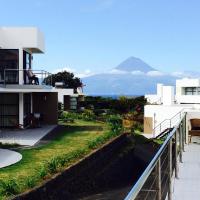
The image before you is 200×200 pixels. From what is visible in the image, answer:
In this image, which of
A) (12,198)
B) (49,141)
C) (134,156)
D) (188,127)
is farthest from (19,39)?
(12,198)

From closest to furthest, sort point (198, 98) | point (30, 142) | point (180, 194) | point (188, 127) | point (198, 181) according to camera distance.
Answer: point (180, 194)
point (198, 181)
point (188, 127)
point (30, 142)
point (198, 98)

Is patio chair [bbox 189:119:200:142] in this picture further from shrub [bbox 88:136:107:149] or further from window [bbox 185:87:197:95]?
window [bbox 185:87:197:95]

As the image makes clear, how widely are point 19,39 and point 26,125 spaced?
16.7 ft

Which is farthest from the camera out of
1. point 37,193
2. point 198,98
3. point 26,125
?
point 198,98

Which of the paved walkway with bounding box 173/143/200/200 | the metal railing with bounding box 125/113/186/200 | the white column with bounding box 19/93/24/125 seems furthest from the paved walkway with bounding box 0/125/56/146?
the metal railing with bounding box 125/113/186/200

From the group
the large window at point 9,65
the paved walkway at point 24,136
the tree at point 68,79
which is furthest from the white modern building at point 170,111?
the tree at point 68,79

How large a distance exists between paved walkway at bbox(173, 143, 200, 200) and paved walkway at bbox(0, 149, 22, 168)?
6440 mm

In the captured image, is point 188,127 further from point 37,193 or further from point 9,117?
point 9,117

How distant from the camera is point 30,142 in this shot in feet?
65.7

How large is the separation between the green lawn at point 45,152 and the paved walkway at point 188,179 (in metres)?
4.01

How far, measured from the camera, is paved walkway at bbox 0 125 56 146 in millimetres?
20250

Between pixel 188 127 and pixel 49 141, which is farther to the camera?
pixel 49 141

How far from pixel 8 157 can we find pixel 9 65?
34.4ft

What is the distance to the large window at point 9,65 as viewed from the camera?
24.5 meters
